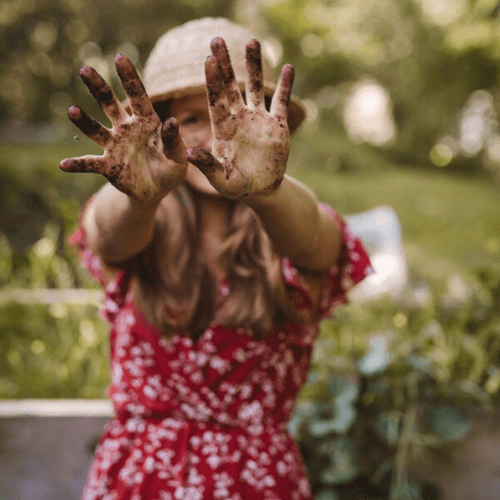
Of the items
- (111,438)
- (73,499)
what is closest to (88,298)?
(73,499)

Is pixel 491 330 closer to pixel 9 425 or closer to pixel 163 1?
pixel 9 425

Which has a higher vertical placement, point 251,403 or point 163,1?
point 163,1

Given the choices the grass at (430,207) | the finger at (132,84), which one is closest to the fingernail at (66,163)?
the finger at (132,84)

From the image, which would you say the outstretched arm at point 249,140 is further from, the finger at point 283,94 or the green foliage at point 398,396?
the green foliage at point 398,396

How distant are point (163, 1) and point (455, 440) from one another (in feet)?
32.6

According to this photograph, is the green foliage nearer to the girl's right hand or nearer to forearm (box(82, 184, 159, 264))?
forearm (box(82, 184, 159, 264))

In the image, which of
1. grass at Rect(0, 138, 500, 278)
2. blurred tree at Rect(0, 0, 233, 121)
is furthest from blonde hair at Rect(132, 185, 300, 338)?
blurred tree at Rect(0, 0, 233, 121)

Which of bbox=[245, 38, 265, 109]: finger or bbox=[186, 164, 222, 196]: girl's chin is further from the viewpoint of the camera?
bbox=[186, 164, 222, 196]: girl's chin

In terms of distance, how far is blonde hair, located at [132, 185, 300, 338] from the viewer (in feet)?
3.92

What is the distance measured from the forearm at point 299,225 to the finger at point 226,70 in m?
0.15

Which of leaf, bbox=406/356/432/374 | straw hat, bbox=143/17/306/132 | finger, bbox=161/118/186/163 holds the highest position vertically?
straw hat, bbox=143/17/306/132

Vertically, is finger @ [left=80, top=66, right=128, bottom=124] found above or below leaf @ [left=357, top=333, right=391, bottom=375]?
above

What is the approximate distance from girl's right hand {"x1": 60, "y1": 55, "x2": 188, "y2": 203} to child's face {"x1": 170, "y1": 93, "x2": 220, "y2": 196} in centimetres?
31

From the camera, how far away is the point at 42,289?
3.21 m
